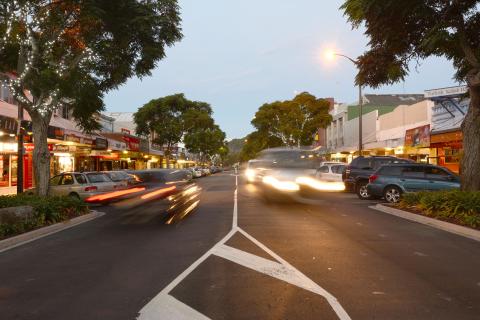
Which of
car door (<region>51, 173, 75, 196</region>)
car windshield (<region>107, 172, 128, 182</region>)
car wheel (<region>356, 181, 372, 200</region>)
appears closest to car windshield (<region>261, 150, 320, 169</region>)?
car wheel (<region>356, 181, 372, 200</region>)

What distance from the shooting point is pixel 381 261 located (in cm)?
801

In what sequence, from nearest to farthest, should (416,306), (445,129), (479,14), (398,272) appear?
(416,306) → (398,272) → (479,14) → (445,129)

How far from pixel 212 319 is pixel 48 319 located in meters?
1.82

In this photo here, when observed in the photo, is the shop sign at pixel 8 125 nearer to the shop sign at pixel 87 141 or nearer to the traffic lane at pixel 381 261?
the shop sign at pixel 87 141

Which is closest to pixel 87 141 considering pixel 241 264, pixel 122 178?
pixel 122 178

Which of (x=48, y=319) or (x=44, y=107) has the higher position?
(x=44, y=107)

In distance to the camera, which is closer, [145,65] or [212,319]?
[212,319]

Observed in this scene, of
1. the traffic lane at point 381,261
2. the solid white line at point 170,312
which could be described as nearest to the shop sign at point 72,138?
the traffic lane at point 381,261

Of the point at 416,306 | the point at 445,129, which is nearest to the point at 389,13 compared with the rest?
the point at 416,306

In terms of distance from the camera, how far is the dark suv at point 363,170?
21.9 meters

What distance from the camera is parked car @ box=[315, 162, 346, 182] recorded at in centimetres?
2639

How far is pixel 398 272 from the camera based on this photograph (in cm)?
721

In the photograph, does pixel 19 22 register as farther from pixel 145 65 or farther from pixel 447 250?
pixel 447 250

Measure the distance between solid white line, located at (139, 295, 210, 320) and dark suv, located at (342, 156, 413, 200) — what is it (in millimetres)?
16806
